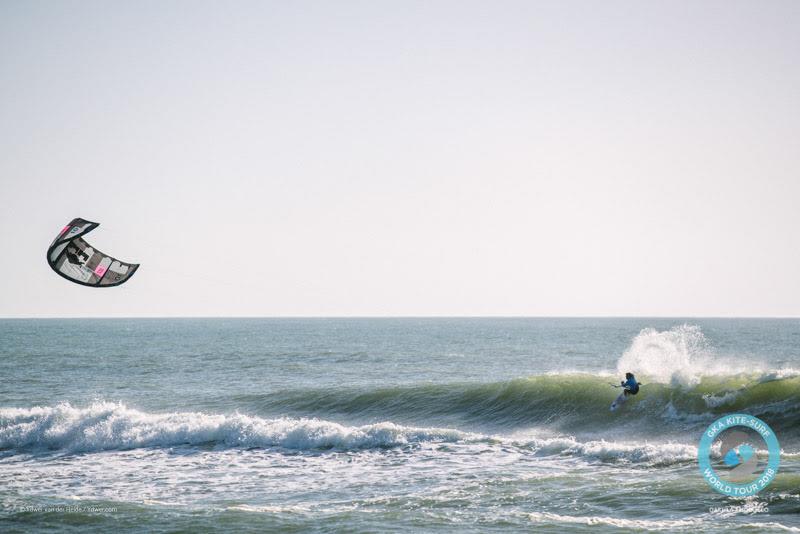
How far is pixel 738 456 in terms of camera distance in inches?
622

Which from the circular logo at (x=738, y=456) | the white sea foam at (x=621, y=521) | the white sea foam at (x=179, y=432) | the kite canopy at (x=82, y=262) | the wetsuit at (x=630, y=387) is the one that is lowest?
the white sea foam at (x=179, y=432)

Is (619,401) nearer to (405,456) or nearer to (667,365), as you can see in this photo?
(667,365)

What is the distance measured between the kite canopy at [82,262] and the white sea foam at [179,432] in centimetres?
592

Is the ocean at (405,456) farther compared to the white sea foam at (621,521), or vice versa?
the ocean at (405,456)

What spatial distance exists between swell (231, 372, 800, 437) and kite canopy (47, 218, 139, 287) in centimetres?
1081

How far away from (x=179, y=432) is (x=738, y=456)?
16175 mm

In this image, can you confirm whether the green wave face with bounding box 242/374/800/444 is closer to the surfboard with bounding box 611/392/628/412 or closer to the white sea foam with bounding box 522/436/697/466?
the surfboard with bounding box 611/392/628/412

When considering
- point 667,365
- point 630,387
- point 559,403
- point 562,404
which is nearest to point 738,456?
point 630,387

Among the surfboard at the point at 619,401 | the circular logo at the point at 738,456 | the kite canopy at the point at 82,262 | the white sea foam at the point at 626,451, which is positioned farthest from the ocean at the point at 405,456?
the kite canopy at the point at 82,262

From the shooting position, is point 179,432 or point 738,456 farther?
point 179,432

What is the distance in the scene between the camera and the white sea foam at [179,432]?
816 inches

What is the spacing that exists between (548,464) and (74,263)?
13.2 meters

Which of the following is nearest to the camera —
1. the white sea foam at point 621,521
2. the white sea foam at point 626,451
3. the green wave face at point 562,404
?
the white sea foam at point 621,521

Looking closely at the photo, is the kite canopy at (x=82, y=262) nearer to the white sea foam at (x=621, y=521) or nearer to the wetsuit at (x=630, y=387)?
the white sea foam at (x=621, y=521)
